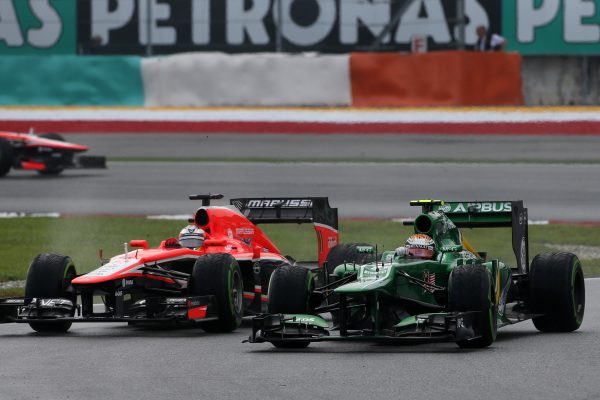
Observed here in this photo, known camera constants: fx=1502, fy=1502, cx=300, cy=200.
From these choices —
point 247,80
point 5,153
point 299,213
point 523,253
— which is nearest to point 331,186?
point 247,80

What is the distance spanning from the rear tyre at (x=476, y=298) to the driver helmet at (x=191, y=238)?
312 centimetres

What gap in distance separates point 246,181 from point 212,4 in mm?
5340

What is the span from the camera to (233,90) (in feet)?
94.1

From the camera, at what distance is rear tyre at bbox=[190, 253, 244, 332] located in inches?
488

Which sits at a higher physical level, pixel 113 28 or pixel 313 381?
pixel 113 28

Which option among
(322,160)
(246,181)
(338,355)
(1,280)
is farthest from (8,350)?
(322,160)

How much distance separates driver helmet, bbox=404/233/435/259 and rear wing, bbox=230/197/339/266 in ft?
9.65

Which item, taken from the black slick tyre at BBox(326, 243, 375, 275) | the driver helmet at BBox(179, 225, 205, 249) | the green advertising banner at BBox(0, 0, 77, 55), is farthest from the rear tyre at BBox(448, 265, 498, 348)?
the green advertising banner at BBox(0, 0, 77, 55)

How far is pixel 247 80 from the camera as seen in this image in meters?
28.6

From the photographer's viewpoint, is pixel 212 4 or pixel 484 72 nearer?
pixel 484 72

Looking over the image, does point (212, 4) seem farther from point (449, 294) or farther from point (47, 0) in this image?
point (449, 294)

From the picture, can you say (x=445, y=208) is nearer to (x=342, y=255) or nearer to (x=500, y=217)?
(x=500, y=217)

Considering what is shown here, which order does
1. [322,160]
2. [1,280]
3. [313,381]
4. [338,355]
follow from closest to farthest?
[313,381], [338,355], [1,280], [322,160]

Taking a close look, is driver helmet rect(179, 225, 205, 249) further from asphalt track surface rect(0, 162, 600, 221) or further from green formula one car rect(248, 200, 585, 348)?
asphalt track surface rect(0, 162, 600, 221)
